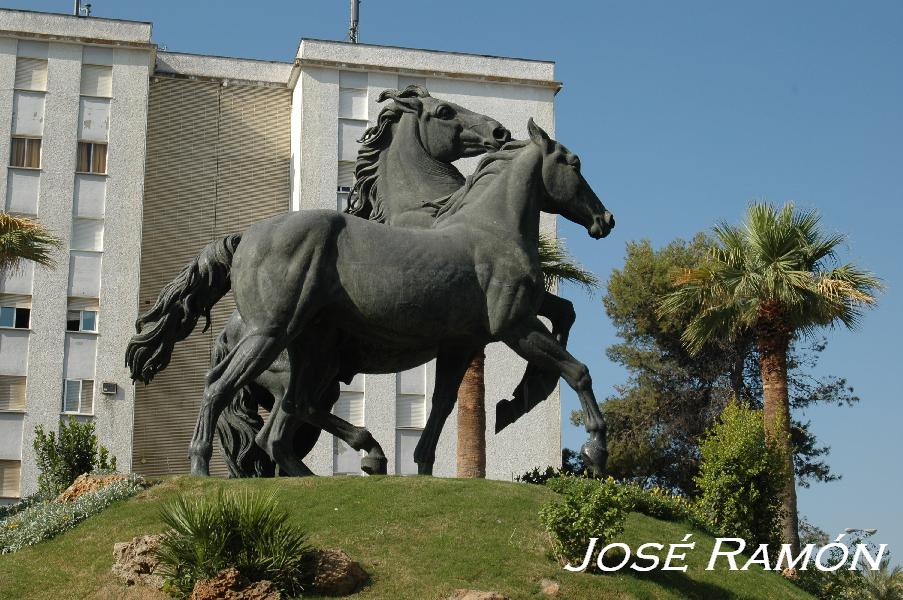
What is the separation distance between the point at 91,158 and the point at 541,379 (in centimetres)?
3506

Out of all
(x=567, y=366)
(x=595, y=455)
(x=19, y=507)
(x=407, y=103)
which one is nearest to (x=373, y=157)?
(x=407, y=103)

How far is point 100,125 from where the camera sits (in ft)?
156

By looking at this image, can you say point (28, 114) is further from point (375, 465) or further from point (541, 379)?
point (541, 379)

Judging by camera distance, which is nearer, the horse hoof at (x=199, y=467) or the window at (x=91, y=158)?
the horse hoof at (x=199, y=467)

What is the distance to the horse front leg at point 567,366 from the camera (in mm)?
14805

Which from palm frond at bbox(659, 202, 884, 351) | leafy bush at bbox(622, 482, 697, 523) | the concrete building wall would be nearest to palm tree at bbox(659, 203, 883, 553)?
palm frond at bbox(659, 202, 884, 351)

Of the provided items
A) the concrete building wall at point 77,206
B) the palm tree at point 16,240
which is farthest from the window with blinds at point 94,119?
the palm tree at point 16,240

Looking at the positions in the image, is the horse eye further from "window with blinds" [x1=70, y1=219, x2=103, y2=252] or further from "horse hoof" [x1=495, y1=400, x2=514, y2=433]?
"window with blinds" [x1=70, y1=219, x2=103, y2=252]

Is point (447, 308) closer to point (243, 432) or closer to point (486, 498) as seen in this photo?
point (486, 498)

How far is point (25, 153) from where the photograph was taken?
155 ft

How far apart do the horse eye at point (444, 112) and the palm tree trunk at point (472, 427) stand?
13738 mm

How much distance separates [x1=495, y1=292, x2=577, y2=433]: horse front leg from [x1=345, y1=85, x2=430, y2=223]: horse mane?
8.40ft

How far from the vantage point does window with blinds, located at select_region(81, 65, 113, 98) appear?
4800 centimetres

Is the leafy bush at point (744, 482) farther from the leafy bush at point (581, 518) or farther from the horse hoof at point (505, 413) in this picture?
the leafy bush at point (581, 518)
